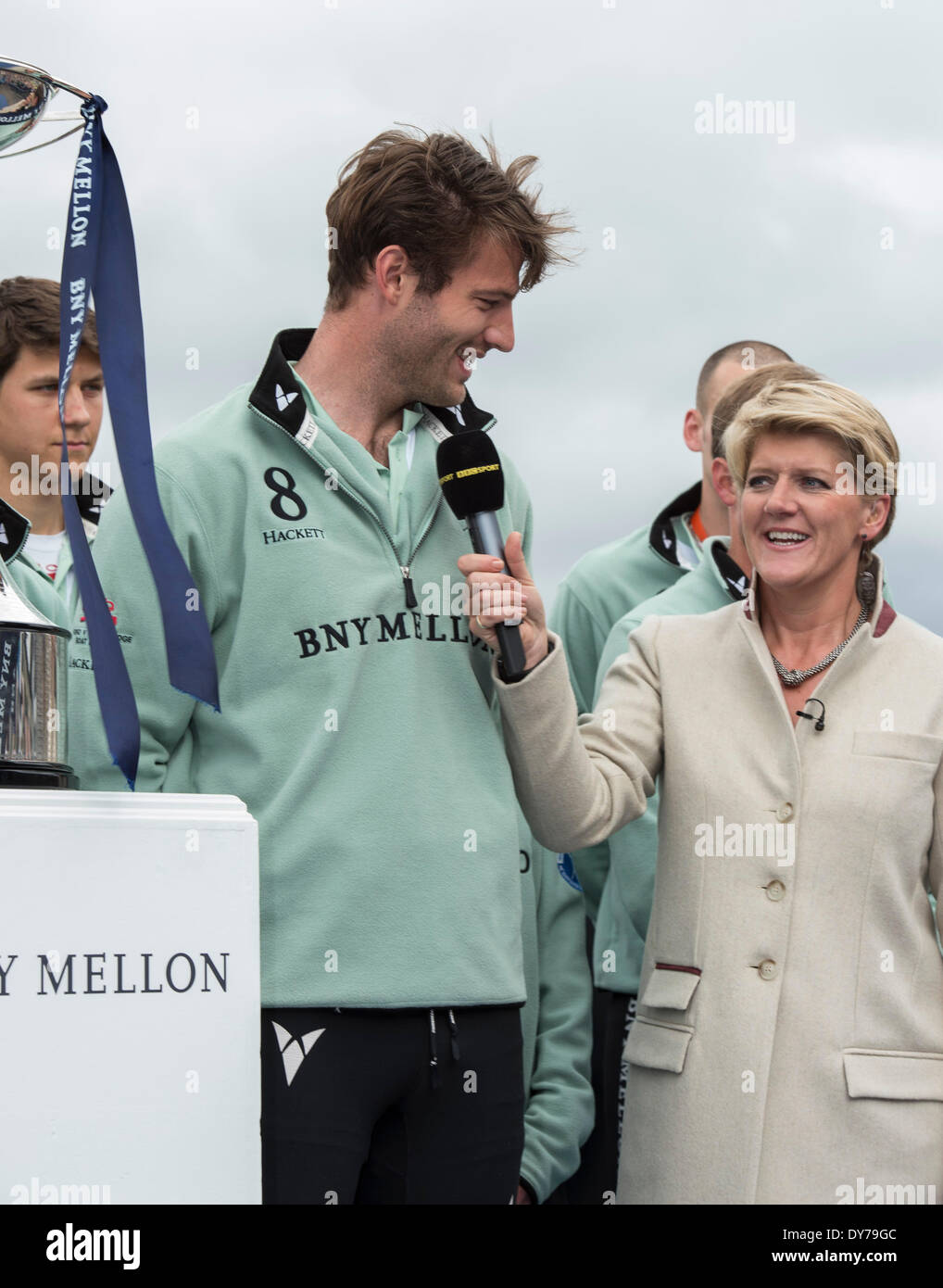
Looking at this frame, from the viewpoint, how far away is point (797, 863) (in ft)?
8.34

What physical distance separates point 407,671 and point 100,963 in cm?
76

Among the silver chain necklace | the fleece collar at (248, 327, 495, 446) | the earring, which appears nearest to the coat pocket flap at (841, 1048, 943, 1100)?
the silver chain necklace

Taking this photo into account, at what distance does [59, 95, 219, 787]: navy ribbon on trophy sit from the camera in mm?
2059

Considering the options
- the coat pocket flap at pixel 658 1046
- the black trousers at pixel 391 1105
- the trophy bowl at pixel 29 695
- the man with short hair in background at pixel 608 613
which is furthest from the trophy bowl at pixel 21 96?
the man with short hair in background at pixel 608 613

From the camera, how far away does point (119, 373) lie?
6.94 feet

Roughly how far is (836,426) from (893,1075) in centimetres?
99

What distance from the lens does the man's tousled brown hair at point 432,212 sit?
2611mm

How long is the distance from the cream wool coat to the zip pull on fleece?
0.17 m

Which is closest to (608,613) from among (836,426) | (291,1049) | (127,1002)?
(836,426)

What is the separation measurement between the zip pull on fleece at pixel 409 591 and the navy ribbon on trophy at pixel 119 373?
0.39 m

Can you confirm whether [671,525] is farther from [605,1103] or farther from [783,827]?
[783,827]

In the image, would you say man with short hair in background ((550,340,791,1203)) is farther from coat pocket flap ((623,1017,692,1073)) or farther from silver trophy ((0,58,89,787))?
silver trophy ((0,58,89,787))

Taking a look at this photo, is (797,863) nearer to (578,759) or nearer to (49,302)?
(578,759)
